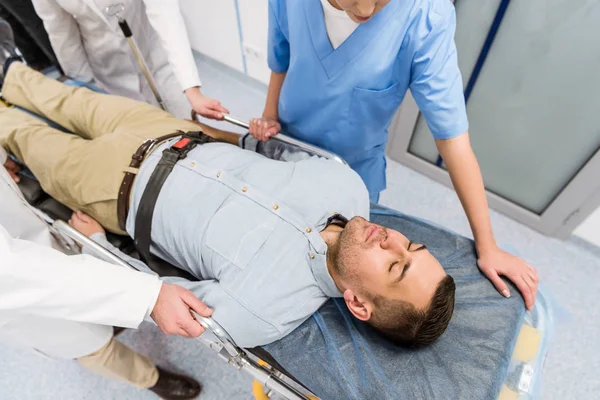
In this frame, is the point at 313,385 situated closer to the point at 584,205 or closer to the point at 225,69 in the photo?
the point at 584,205

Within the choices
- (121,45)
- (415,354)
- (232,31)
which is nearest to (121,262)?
(415,354)

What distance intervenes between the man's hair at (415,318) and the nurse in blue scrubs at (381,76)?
0.23m

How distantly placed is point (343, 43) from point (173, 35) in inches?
34.7

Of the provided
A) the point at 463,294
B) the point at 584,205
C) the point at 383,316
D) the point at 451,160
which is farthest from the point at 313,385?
the point at 584,205

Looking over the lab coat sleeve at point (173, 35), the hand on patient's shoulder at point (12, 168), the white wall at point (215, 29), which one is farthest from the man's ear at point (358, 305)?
the white wall at point (215, 29)

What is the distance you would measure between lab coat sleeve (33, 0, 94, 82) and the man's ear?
162 centimetres

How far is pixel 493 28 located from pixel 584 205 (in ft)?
3.27

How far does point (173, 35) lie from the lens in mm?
1541

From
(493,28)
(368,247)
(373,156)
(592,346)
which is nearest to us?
(368,247)

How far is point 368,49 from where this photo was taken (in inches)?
40.1

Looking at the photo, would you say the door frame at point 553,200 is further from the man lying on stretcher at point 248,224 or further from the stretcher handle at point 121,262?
the stretcher handle at point 121,262

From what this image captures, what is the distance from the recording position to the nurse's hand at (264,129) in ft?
4.57

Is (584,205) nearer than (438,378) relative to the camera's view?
No

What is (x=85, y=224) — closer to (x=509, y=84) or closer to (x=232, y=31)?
(x=232, y=31)
